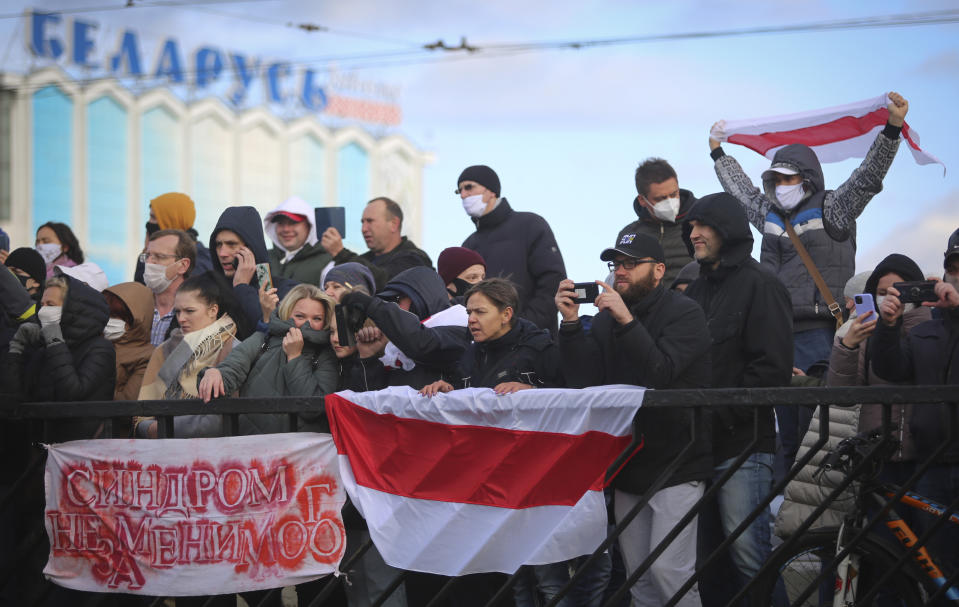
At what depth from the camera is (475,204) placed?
775 centimetres

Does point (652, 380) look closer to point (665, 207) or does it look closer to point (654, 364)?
point (654, 364)

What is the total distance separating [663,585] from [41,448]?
2.90m

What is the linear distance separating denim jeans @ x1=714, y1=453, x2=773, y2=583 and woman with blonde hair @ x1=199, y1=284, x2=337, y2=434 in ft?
6.37

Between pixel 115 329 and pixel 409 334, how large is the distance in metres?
2.34

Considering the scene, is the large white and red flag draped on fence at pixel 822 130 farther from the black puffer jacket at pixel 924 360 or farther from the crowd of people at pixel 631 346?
the black puffer jacket at pixel 924 360

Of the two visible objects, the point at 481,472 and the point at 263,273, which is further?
the point at 263,273

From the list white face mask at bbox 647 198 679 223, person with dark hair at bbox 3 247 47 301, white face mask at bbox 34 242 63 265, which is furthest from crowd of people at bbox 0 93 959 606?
white face mask at bbox 34 242 63 265

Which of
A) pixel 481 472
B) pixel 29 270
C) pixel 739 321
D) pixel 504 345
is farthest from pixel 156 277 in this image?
pixel 739 321

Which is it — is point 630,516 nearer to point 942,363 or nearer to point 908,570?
point 908,570

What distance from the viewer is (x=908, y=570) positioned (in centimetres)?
502

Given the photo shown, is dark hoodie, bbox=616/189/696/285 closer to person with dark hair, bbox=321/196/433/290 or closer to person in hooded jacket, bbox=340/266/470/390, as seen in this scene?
person with dark hair, bbox=321/196/433/290

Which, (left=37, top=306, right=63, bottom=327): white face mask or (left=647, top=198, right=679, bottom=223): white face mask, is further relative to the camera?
(left=647, top=198, right=679, bottom=223): white face mask

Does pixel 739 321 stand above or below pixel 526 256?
below

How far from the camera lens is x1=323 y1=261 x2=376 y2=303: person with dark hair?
5.98 metres
